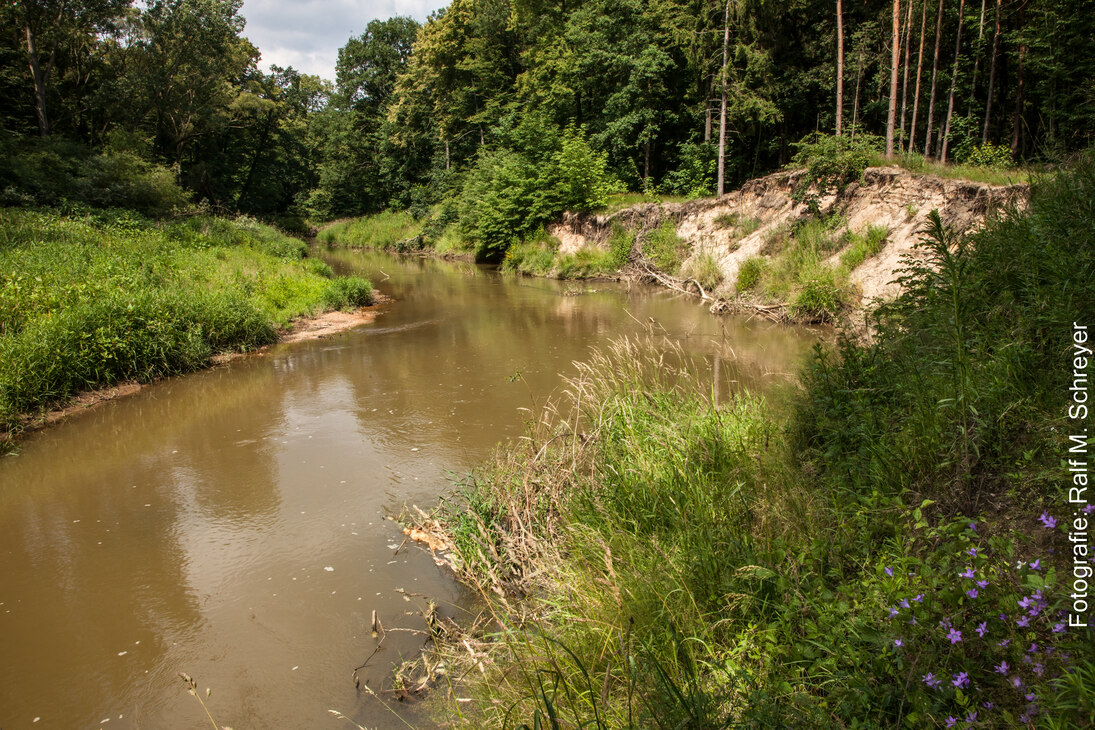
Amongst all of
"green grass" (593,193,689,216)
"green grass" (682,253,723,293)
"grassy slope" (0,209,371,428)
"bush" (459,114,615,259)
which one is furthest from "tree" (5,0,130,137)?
"green grass" (682,253,723,293)

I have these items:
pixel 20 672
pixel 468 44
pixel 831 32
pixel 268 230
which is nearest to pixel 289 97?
pixel 468 44

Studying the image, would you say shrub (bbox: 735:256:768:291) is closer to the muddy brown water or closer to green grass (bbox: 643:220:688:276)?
the muddy brown water

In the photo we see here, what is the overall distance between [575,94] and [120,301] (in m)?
26.8

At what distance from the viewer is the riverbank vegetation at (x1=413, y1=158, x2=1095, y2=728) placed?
86.9 inches

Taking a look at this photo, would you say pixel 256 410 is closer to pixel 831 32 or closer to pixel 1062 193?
pixel 1062 193

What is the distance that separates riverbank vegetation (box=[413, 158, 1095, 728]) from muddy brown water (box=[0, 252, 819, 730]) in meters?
1.08

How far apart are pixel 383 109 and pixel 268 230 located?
118ft

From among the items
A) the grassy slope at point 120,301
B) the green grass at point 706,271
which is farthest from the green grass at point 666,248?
the grassy slope at point 120,301

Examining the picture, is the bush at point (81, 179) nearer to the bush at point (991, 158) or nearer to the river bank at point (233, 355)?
the river bank at point (233, 355)

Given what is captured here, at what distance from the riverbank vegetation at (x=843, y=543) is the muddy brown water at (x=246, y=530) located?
3.55ft

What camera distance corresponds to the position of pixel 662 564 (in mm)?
3346

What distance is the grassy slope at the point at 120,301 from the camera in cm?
891

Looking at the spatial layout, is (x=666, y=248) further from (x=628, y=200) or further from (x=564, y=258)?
(x=564, y=258)

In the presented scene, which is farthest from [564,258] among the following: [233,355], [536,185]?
[233,355]
